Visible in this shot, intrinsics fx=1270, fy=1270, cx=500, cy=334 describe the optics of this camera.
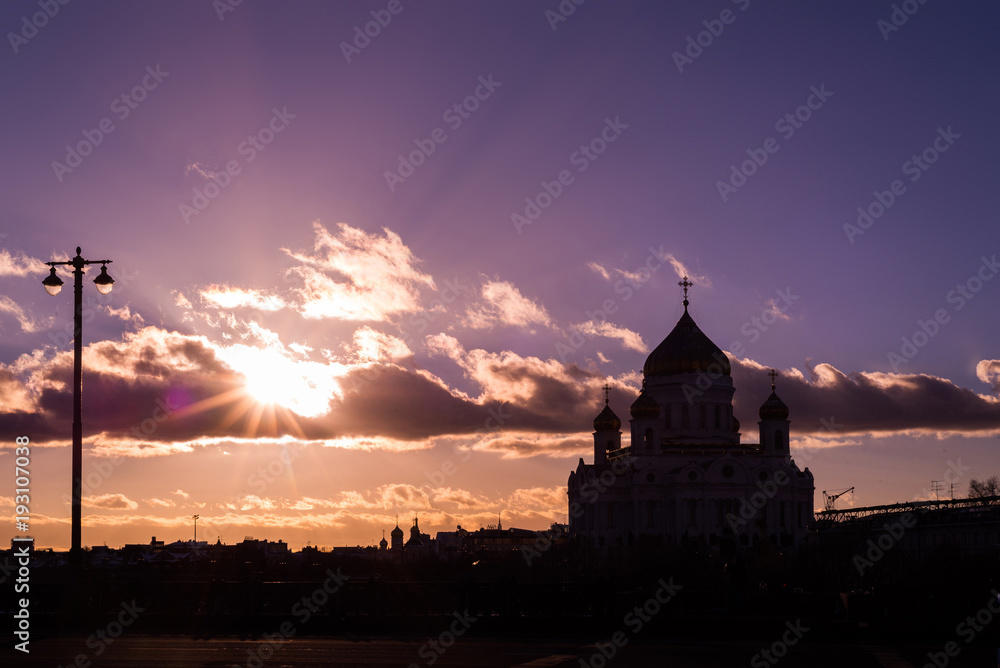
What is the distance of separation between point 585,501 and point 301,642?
8962 cm

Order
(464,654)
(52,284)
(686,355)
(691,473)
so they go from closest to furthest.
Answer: (464,654) < (52,284) < (691,473) < (686,355)

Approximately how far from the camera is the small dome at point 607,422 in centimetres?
11819

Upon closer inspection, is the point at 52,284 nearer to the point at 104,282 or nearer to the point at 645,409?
the point at 104,282

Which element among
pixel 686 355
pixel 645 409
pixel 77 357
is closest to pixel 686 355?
pixel 686 355

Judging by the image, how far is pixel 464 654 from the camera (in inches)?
846

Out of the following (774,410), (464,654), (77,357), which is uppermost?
(774,410)

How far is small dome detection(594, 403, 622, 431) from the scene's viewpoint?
388ft

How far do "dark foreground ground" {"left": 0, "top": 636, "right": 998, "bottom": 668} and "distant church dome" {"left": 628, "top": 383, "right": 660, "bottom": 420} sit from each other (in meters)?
83.3

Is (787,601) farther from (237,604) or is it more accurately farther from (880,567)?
(880,567)

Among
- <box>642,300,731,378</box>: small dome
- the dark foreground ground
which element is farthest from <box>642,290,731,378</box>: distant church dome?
the dark foreground ground

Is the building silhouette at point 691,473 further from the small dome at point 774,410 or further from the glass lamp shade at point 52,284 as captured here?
the glass lamp shade at point 52,284

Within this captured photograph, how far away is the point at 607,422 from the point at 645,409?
10.8 metres

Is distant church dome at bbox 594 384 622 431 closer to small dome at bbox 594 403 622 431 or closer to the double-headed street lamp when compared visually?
small dome at bbox 594 403 622 431

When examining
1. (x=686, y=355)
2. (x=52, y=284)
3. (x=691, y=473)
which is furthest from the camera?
(x=686, y=355)
